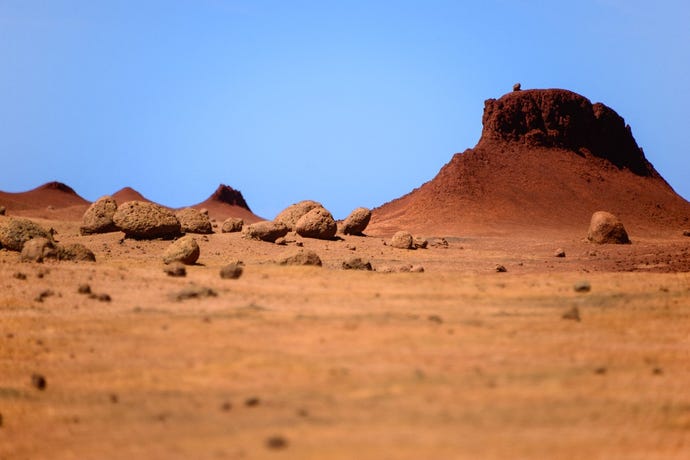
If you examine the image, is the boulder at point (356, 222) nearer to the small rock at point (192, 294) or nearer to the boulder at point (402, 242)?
the boulder at point (402, 242)

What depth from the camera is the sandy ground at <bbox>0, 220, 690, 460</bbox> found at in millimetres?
6691

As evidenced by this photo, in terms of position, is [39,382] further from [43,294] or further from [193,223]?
[193,223]

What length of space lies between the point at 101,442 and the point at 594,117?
58156mm

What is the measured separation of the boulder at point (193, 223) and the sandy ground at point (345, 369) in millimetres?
13672

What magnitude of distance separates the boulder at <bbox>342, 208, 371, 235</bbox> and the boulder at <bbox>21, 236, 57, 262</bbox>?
617 inches

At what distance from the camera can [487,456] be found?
607cm

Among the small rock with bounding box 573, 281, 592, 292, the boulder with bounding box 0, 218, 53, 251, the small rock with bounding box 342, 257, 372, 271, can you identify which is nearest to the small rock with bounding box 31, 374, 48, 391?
the small rock with bounding box 573, 281, 592, 292

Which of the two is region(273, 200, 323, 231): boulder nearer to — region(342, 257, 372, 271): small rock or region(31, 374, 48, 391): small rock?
region(342, 257, 372, 271): small rock

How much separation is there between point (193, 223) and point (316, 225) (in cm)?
398

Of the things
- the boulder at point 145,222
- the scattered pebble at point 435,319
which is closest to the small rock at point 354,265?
the scattered pebble at point 435,319

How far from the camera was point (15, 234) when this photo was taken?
21656mm

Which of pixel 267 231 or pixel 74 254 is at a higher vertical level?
pixel 267 231

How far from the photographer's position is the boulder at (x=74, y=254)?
1820 centimetres

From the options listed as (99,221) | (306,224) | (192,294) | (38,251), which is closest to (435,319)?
(192,294)
